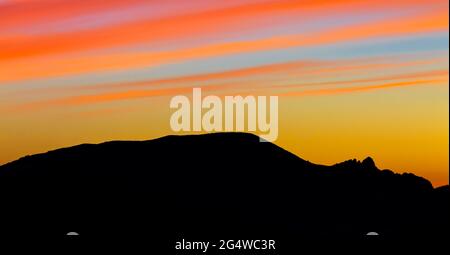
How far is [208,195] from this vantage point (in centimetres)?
16938

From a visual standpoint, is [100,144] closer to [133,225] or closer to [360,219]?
[133,225]

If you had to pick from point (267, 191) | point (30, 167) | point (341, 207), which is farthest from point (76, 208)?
point (341, 207)

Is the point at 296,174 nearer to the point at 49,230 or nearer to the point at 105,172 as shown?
the point at 105,172

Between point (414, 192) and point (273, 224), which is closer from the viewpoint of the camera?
point (273, 224)

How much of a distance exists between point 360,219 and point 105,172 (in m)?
59.4

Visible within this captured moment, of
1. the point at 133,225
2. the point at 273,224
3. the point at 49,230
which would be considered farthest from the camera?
the point at 273,224

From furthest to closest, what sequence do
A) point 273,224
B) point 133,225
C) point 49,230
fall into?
point 273,224, point 133,225, point 49,230

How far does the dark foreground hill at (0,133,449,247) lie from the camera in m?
141

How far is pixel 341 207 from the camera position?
176125mm

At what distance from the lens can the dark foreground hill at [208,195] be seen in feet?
462

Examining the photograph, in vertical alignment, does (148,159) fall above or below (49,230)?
above

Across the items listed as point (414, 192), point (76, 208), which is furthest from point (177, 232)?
point (414, 192)

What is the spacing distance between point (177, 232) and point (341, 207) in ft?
174

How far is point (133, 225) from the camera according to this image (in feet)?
449
